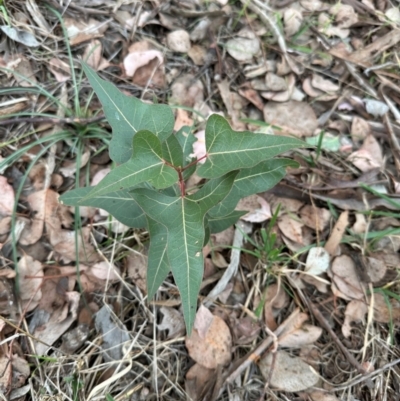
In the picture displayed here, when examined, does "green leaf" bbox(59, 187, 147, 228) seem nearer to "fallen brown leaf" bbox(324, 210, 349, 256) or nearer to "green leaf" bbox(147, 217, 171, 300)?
"green leaf" bbox(147, 217, 171, 300)

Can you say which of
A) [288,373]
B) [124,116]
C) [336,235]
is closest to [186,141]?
[124,116]

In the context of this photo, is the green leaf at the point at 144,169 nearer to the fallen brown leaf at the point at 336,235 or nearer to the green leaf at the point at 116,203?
the green leaf at the point at 116,203

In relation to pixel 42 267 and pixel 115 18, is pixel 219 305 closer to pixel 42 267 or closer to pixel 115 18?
pixel 42 267

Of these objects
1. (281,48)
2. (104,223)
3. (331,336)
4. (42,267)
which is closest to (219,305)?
(331,336)

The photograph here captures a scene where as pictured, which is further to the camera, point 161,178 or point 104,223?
point 104,223

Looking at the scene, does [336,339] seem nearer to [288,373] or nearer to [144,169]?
[288,373]

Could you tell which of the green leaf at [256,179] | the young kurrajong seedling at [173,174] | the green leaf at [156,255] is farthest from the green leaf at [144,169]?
the green leaf at [256,179]

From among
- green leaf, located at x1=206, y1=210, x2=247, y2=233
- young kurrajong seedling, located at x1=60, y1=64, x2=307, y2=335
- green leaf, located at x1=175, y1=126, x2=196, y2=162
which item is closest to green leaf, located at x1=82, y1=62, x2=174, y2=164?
young kurrajong seedling, located at x1=60, y1=64, x2=307, y2=335
